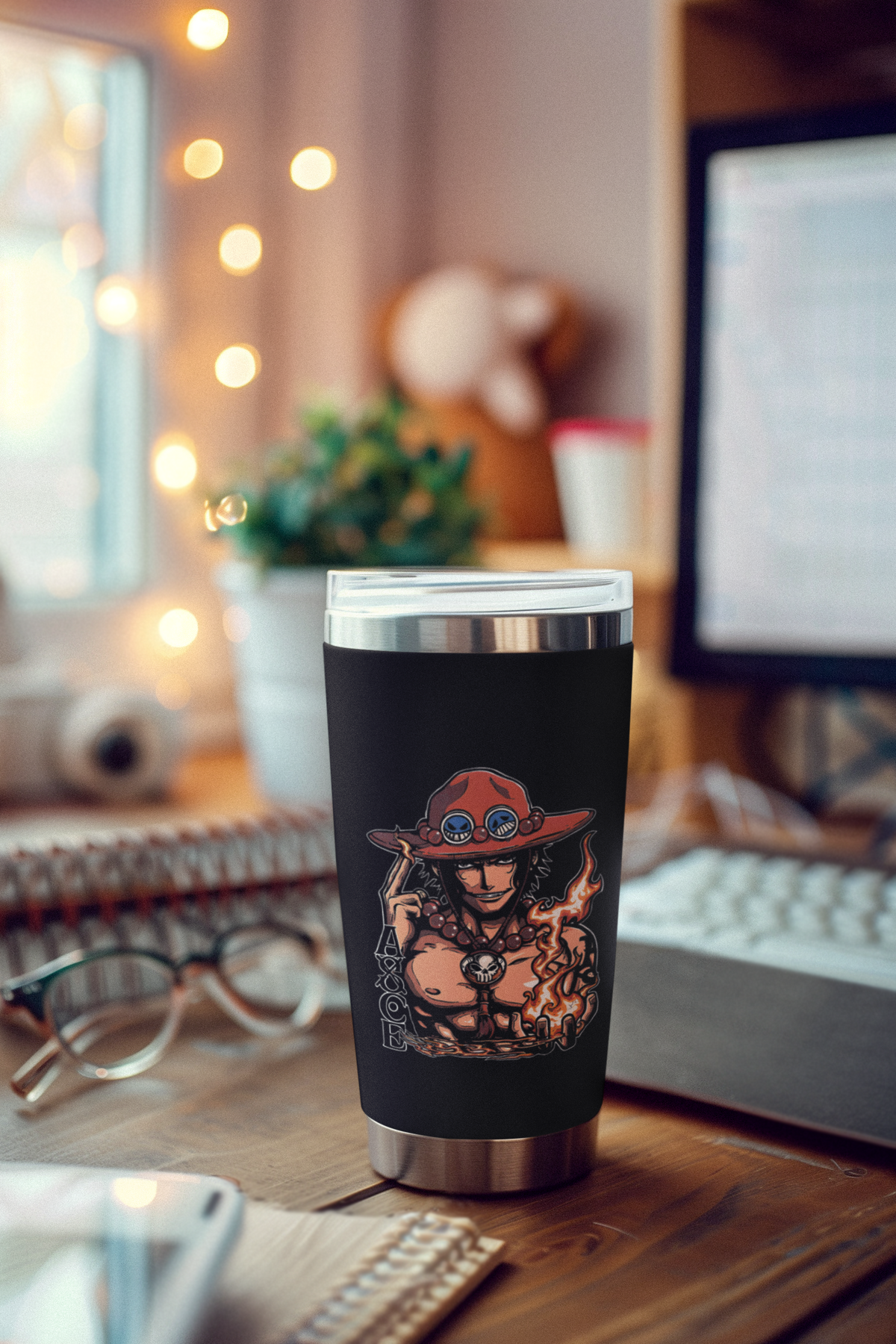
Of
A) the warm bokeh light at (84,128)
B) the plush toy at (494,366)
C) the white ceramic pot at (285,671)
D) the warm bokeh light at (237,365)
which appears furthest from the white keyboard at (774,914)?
the warm bokeh light at (84,128)

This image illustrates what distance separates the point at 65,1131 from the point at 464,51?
122 centimetres

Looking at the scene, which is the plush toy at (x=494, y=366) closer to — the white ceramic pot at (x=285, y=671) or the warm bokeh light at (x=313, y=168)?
the warm bokeh light at (x=313, y=168)

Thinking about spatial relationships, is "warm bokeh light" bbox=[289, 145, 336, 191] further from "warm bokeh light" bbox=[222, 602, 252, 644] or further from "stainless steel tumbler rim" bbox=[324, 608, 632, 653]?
"stainless steel tumbler rim" bbox=[324, 608, 632, 653]

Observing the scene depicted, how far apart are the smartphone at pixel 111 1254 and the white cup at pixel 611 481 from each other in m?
0.72

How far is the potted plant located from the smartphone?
49cm

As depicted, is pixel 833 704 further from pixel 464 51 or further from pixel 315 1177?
pixel 464 51

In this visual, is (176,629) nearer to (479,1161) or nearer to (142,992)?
(142,992)

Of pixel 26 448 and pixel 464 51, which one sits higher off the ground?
pixel 464 51

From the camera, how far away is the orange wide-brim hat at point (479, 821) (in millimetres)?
269

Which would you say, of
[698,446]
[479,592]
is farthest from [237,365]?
[479,592]

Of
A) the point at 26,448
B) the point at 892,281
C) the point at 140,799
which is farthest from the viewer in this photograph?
the point at 26,448

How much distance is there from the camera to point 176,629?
1.14 m

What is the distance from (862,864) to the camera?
0.60 metres

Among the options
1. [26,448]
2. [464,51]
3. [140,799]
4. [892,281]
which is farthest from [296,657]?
[464,51]
